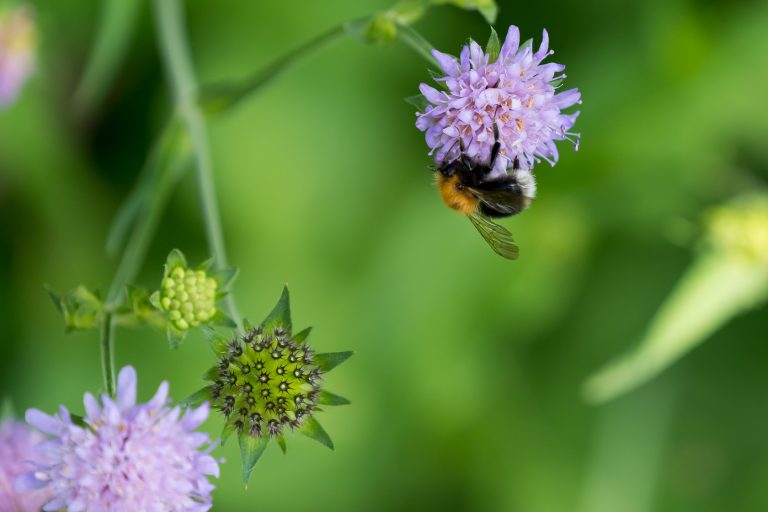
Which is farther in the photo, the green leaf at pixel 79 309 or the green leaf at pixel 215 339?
the green leaf at pixel 79 309

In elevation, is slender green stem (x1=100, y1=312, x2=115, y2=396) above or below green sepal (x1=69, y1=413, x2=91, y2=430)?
above

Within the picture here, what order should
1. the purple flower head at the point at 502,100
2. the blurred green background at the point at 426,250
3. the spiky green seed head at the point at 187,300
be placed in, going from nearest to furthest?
the purple flower head at the point at 502,100 → the spiky green seed head at the point at 187,300 → the blurred green background at the point at 426,250

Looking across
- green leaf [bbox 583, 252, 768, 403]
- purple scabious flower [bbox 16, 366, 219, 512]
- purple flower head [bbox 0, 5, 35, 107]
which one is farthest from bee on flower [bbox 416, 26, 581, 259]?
purple flower head [bbox 0, 5, 35, 107]

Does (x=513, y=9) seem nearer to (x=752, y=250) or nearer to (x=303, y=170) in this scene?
(x=303, y=170)

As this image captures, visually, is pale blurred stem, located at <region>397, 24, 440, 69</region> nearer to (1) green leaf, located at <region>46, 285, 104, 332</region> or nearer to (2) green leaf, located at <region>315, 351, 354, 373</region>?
(2) green leaf, located at <region>315, 351, 354, 373</region>

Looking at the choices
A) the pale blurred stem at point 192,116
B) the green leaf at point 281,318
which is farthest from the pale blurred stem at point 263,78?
the green leaf at point 281,318

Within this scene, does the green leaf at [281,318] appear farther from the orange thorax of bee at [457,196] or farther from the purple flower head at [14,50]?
the purple flower head at [14,50]

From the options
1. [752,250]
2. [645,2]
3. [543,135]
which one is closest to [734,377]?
[752,250]
